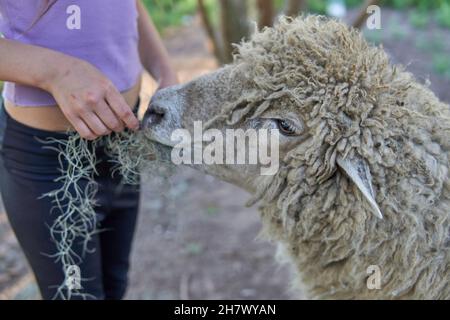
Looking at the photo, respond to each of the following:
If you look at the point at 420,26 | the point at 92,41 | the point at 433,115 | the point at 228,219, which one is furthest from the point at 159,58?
the point at 420,26

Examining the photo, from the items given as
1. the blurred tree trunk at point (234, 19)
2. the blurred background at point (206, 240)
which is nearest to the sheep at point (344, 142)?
the blurred background at point (206, 240)

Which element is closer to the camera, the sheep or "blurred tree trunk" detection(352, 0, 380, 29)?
the sheep

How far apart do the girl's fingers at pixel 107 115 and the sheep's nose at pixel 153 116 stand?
22cm

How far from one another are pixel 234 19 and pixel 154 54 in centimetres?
238

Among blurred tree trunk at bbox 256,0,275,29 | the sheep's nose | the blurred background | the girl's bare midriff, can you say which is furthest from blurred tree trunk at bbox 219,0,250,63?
the girl's bare midriff

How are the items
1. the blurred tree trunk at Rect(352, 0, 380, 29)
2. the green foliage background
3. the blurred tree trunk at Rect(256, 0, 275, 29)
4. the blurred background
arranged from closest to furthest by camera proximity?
the blurred background < the blurred tree trunk at Rect(352, 0, 380, 29) < the blurred tree trunk at Rect(256, 0, 275, 29) < the green foliage background

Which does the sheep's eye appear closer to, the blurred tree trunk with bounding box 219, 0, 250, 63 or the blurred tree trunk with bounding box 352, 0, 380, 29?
the blurred tree trunk with bounding box 352, 0, 380, 29

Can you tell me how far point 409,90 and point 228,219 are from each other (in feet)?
8.76

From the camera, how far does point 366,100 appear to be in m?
1.95

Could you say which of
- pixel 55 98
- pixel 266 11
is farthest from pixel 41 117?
pixel 266 11

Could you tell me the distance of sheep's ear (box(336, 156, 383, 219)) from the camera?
1824 millimetres

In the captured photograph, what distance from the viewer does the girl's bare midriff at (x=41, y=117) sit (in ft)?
6.27

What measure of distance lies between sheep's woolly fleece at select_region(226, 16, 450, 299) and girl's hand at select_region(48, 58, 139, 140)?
1.46 feet

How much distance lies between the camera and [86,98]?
1.74 meters
